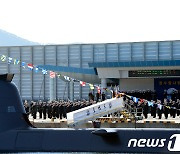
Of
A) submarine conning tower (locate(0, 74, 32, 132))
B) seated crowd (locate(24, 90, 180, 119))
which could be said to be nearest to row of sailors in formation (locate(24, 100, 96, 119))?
seated crowd (locate(24, 90, 180, 119))

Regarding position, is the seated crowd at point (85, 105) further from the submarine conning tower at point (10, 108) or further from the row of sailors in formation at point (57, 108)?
the submarine conning tower at point (10, 108)

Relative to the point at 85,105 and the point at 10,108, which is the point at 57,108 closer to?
the point at 85,105

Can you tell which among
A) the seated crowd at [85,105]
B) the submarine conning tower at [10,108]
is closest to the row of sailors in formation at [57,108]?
the seated crowd at [85,105]

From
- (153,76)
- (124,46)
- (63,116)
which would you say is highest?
(124,46)

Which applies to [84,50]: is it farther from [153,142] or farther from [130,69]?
[153,142]

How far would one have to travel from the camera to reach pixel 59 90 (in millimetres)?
68062

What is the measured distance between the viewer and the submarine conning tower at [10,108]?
47.5 feet

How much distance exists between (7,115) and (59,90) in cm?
5355

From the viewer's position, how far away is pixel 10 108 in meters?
14.7

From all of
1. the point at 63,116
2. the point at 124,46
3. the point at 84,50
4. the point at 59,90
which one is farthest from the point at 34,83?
the point at 63,116

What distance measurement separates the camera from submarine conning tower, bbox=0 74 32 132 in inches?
570

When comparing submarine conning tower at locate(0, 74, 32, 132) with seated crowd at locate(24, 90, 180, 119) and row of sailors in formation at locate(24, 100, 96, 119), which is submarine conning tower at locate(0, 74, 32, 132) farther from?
row of sailors in formation at locate(24, 100, 96, 119)

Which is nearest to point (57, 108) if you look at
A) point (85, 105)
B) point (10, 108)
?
point (85, 105)

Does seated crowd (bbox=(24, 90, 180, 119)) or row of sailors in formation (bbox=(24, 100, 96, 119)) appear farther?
row of sailors in formation (bbox=(24, 100, 96, 119))
